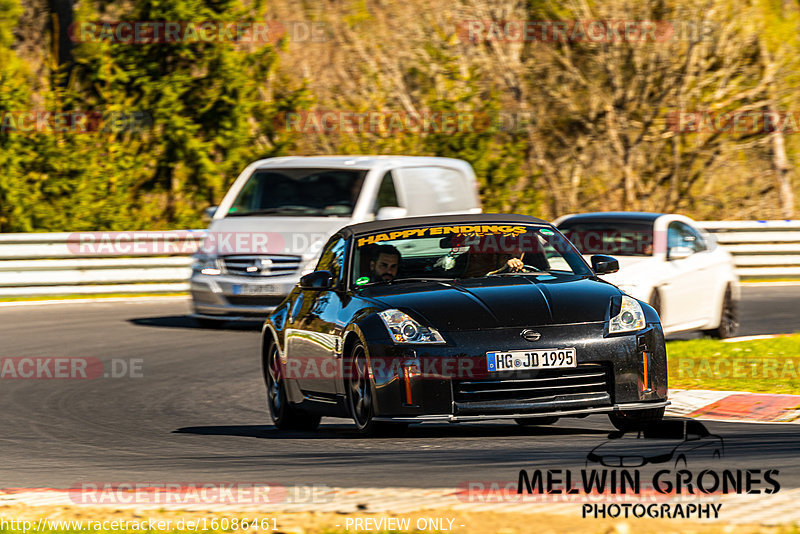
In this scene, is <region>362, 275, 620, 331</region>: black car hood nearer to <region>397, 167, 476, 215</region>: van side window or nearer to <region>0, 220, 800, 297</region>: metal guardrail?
<region>397, 167, 476, 215</region>: van side window

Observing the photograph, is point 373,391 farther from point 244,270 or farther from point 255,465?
point 244,270

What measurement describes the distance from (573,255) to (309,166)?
28.8 feet

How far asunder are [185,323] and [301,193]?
2248mm

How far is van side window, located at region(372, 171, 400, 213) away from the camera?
17.8 meters

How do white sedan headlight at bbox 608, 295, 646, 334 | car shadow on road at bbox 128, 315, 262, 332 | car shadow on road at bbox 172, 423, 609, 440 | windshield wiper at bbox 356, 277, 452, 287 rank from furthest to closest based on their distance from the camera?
car shadow on road at bbox 128, 315, 262, 332 → windshield wiper at bbox 356, 277, 452, 287 → car shadow on road at bbox 172, 423, 609, 440 → white sedan headlight at bbox 608, 295, 646, 334

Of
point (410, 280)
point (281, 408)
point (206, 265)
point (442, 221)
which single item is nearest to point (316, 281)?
point (410, 280)

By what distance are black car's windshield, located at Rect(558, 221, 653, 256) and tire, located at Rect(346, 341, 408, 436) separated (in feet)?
20.4

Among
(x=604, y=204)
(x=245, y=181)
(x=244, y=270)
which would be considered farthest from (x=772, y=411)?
(x=604, y=204)

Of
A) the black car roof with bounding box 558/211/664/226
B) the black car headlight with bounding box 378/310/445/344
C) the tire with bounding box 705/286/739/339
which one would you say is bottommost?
the tire with bounding box 705/286/739/339

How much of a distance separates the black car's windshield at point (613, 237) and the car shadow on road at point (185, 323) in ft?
15.3

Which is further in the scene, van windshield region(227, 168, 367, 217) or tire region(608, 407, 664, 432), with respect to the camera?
van windshield region(227, 168, 367, 217)

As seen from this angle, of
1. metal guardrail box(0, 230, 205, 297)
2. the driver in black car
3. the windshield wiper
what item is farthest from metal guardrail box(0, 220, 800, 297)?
the windshield wiper

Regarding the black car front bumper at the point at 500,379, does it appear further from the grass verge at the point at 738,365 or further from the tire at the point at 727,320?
the tire at the point at 727,320

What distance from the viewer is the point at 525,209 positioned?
25.5 metres
